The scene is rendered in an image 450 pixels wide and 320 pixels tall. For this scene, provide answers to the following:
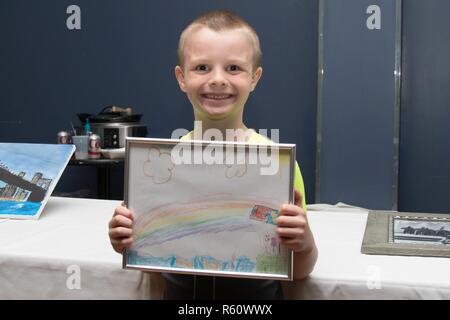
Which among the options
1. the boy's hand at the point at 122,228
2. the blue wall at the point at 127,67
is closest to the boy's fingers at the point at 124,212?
the boy's hand at the point at 122,228

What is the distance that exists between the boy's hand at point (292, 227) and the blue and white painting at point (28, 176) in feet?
2.44

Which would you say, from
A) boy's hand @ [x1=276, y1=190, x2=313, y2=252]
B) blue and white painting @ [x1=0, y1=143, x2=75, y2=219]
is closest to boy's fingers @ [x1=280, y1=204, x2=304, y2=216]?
boy's hand @ [x1=276, y1=190, x2=313, y2=252]

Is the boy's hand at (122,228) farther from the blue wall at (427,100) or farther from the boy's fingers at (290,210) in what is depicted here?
the blue wall at (427,100)

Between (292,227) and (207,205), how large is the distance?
0.15 meters

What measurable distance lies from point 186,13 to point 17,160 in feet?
7.29

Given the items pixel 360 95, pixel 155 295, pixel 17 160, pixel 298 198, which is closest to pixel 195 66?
pixel 298 198

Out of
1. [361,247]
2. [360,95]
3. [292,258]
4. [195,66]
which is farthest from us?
[360,95]

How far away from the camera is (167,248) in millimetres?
947

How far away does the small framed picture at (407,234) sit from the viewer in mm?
1099

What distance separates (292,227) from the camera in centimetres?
90

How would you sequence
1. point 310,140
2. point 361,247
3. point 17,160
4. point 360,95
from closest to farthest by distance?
point 361,247 → point 17,160 → point 360,95 → point 310,140

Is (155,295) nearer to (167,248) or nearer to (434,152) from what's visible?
(167,248)

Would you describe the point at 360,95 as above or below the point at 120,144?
above

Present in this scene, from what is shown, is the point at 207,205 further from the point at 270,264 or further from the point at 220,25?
the point at 220,25
